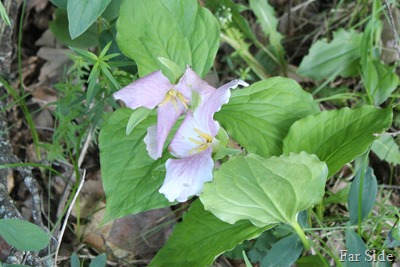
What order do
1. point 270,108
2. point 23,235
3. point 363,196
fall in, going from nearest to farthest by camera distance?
point 23,235
point 363,196
point 270,108

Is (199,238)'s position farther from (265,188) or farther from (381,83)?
(381,83)

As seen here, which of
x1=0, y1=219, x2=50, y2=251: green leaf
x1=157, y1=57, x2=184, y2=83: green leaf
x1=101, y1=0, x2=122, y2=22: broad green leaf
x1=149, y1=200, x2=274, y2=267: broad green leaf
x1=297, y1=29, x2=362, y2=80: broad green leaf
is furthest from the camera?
x1=297, y1=29, x2=362, y2=80: broad green leaf

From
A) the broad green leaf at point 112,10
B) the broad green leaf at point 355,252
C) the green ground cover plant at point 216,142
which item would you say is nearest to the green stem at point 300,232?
the green ground cover plant at point 216,142

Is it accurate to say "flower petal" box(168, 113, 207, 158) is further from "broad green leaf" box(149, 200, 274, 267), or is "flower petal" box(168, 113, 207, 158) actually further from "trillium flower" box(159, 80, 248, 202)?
"broad green leaf" box(149, 200, 274, 267)

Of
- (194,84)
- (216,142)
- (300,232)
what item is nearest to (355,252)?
(300,232)

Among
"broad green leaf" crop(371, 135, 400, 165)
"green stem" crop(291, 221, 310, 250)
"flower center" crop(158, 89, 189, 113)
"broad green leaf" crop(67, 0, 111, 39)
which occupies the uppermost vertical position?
"broad green leaf" crop(67, 0, 111, 39)

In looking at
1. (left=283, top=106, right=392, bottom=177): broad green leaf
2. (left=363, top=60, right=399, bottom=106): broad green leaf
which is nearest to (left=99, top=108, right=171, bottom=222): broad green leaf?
(left=283, top=106, right=392, bottom=177): broad green leaf
